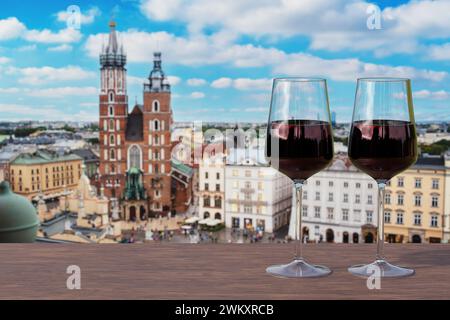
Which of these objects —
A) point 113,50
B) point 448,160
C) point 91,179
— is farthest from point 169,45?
point 448,160

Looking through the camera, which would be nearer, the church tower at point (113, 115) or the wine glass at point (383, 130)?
the wine glass at point (383, 130)

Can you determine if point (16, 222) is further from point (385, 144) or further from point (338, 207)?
point (338, 207)

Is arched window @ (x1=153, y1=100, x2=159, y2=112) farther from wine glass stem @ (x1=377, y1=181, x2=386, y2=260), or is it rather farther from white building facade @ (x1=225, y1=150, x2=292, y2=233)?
wine glass stem @ (x1=377, y1=181, x2=386, y2=260)

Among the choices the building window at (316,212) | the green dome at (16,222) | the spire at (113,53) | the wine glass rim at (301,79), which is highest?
the spire at (113,53)

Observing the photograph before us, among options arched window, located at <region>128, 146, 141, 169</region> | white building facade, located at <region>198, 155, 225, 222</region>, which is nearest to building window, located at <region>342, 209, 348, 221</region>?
white building facade, located at <region>198, 155, 225, 222</region>

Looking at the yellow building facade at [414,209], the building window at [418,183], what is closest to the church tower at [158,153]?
the yellow building facade at [414,209]

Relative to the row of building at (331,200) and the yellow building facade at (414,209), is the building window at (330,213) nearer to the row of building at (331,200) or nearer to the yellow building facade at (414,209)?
the row of building at (331,200)
